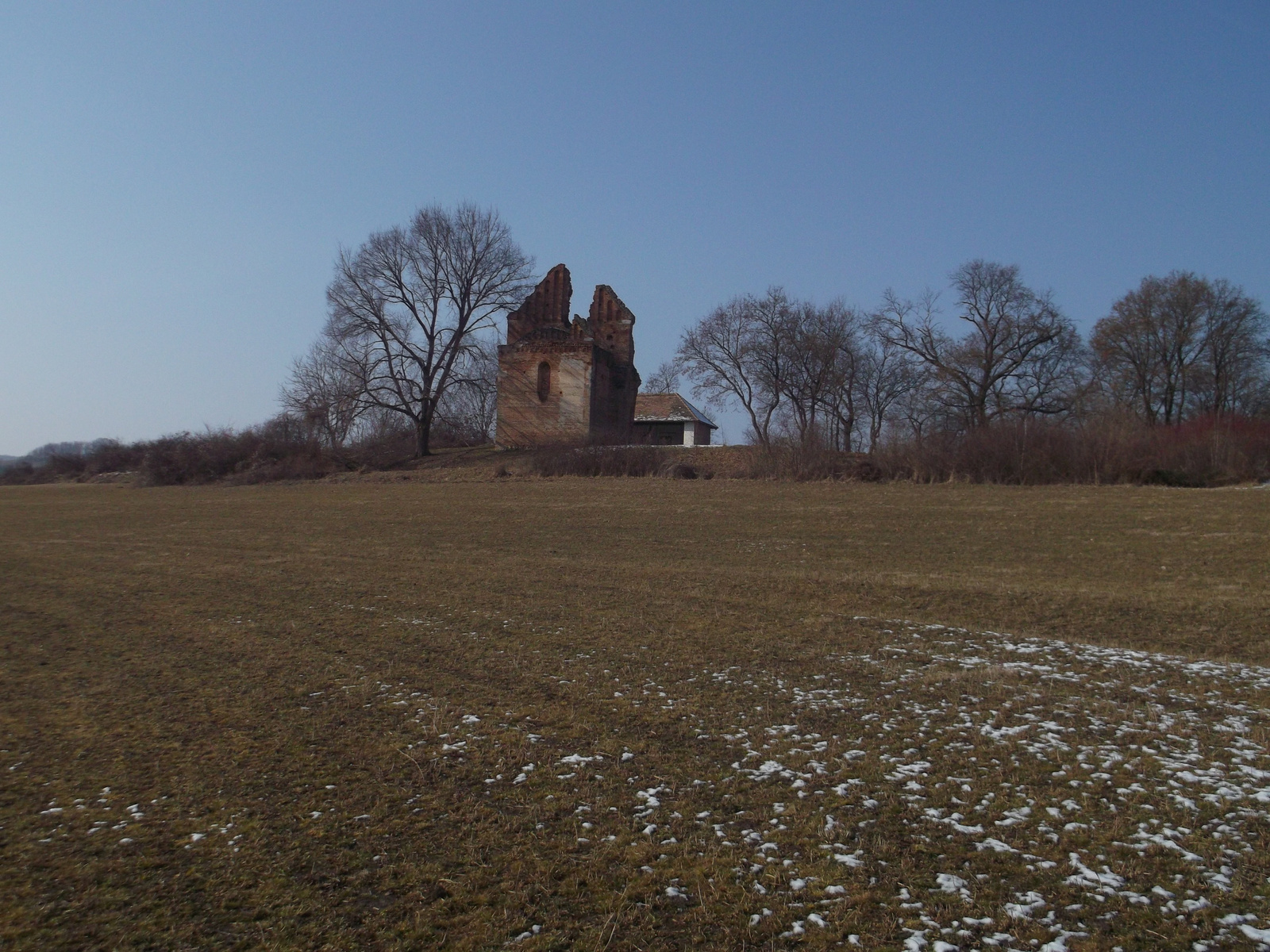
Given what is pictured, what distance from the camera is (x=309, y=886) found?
11.5ft

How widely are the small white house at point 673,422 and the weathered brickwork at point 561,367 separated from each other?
5.79 meters

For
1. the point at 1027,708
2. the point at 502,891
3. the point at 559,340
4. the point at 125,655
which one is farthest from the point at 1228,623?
the point at 559,340

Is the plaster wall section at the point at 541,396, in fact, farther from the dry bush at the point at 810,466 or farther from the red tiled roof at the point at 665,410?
the dry bush at the point at 810,466

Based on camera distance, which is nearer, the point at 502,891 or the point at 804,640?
the point at 502,891

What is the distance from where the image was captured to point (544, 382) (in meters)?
48.0

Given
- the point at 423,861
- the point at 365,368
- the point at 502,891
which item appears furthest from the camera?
the point at 365,368

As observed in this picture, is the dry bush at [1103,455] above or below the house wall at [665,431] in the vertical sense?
below

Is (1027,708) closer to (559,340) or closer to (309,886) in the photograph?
(309,886)

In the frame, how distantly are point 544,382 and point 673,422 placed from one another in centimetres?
1321

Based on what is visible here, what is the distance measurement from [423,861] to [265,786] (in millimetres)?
1374

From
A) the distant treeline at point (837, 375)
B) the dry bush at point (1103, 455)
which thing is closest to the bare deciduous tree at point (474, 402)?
the distant treeline at point (837, 375)

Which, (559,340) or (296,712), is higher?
(559,340)

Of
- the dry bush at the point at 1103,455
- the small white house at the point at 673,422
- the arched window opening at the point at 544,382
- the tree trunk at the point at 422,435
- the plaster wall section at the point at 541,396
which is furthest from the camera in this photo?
the small white house at the point at 673,422

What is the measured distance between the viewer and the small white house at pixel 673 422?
5728 centimetres
